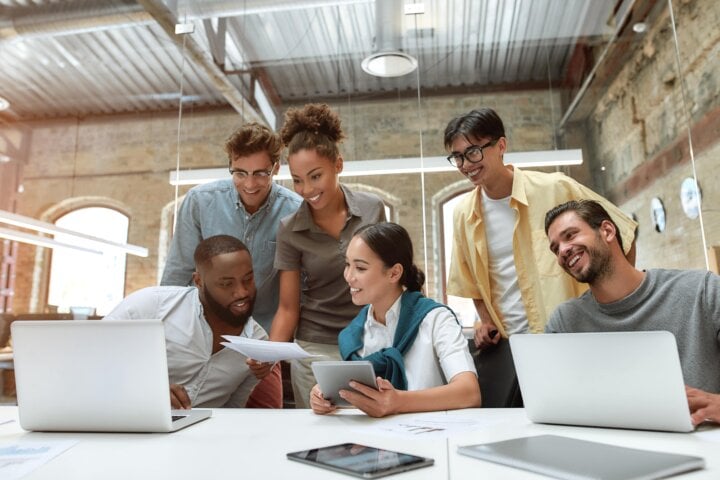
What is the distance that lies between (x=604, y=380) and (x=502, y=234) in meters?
1.17

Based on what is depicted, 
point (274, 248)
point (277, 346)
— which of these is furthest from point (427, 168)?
point (277, 346)

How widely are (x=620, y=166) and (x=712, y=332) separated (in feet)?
13.1

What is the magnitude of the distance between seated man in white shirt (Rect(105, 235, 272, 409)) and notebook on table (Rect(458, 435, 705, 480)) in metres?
1.06

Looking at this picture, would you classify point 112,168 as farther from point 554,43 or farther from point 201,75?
point 554,43

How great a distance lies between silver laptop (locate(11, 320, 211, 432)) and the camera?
1.15 meters

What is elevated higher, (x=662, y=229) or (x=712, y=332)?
(x=662, y=229)

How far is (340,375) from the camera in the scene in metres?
1.33

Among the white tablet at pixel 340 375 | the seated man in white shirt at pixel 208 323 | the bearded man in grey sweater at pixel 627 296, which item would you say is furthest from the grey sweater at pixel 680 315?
the seated man in white shirt at pixel 208 323

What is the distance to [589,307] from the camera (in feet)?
5.14

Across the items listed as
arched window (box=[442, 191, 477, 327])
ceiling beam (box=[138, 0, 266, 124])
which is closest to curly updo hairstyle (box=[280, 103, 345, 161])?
arched window (box=[442, 191, 477, 327])

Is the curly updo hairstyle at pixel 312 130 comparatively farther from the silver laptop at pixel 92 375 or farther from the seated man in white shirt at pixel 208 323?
the silver laptop at pixel 92 375

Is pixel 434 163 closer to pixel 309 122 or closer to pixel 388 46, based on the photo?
pixel 388 46

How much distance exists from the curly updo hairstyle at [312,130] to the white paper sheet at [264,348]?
37.0 inches

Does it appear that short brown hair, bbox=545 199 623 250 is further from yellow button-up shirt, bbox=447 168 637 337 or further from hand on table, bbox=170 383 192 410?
hand on table, bbox=170 383 192 410
